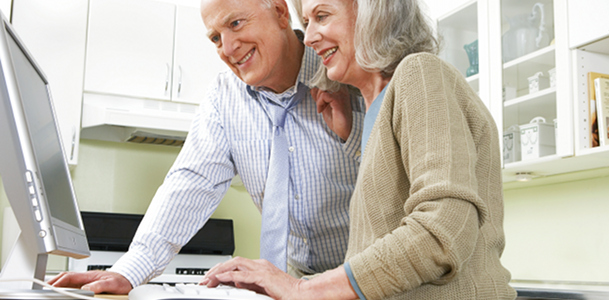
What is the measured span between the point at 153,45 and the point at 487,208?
2.78 m

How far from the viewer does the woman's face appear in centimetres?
114

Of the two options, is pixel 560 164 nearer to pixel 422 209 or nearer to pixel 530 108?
pixel 530 108

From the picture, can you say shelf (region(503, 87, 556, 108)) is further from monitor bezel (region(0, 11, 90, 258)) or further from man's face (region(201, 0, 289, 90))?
monitor bezel (region(0, 11, 90, 258))

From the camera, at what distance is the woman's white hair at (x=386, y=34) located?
1.02 meters

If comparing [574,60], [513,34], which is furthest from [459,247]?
[513,34]

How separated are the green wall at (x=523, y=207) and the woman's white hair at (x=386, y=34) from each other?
5.41ft

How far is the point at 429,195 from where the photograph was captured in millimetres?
722

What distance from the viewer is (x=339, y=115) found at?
134 centimetres

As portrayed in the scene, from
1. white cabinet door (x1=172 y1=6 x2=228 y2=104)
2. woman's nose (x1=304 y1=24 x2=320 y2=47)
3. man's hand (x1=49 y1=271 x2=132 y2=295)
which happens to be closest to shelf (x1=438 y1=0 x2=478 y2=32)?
white cabinet door (x1=172 y1=6 x2=228 y2=104)

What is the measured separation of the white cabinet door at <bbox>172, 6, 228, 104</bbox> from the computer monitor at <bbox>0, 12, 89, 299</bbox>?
2.47 metres

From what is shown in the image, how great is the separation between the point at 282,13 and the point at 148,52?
1.86 metres

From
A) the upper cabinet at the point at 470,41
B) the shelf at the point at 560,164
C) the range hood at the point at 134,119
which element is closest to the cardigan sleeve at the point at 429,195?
the shelf at the point at 560,164

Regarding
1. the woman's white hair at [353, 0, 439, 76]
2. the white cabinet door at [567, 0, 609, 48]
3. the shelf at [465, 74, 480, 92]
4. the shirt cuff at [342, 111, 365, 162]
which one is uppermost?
the white cabinet door at [567, 0, 609, 48]

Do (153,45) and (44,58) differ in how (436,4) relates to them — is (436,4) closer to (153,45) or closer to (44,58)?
(153,45)
